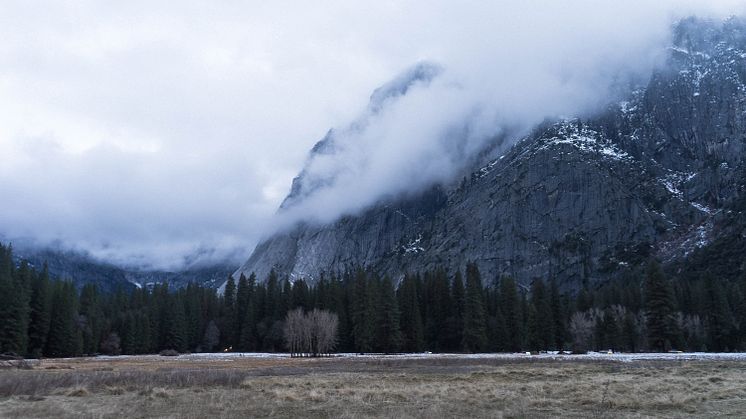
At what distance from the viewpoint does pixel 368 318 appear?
4390 inches

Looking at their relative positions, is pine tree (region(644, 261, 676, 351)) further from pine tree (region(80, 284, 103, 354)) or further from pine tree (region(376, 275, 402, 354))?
pine tree (region(80, 284, 103, 354))

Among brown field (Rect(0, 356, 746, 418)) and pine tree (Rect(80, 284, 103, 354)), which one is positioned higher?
pine tree (Rect(80, 284, 103, 354))

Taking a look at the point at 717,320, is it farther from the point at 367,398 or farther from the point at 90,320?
the point at 90,320

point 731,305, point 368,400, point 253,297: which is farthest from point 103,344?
point 731,305

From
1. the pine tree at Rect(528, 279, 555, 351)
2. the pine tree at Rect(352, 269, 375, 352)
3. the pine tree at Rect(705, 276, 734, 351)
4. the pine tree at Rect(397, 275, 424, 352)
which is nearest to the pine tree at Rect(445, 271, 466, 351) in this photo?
the pine tree at Rect(397, 275, 424, 352)

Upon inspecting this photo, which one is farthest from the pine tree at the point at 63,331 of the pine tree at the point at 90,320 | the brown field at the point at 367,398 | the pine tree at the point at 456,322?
the brown field at the point at 367,398

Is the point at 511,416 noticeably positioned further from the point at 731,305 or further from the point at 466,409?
the point at 731,305

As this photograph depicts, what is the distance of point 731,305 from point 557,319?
39785 millimetres

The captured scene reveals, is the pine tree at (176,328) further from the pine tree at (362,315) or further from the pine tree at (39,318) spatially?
the pine tree at (362,315)

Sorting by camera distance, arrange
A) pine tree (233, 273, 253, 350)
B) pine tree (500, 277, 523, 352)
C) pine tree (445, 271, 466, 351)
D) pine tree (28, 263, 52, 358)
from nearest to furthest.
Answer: pine tree (28, 263, 52, 358)
pine tree (500, 277, 523, 352)
pine tree (445, 271, 466, 351)
pine tree (233, 273, 253, 350)

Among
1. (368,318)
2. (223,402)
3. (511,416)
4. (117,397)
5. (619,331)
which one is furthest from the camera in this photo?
(368,318)

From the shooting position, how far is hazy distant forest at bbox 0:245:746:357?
96.1 m

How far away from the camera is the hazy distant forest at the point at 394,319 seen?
315ft

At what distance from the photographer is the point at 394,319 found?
109 metres
